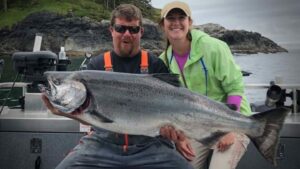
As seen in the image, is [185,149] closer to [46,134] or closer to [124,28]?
[124,28]

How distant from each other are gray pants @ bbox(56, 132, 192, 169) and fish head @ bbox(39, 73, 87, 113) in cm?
75

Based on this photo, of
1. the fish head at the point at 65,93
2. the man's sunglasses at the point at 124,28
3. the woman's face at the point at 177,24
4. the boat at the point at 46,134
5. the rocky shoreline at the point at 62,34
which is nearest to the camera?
the fish head at the point at 65,93

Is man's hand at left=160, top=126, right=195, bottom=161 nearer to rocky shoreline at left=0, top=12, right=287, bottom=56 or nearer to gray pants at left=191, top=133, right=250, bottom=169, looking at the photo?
gray pants at left=191, top=133, right=250, bottom=169

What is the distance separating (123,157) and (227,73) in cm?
131

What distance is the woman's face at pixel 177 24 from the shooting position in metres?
5.08

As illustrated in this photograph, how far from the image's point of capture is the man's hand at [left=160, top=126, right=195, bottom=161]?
4250mm

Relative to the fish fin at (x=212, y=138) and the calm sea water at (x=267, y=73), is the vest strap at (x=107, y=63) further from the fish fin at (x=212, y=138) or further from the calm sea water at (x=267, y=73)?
the calm sea water at (x=267, y=73)

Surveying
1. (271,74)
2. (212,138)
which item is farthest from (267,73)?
(212,138)

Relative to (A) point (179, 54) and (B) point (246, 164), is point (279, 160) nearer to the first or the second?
(B) point (246, 164)

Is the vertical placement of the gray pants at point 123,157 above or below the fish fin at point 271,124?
below

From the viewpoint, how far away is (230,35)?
5872 centimetres

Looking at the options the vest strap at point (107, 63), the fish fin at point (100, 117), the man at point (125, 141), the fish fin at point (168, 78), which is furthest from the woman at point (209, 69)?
the fish fin at point (100, 117)

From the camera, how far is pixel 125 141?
15.5ft

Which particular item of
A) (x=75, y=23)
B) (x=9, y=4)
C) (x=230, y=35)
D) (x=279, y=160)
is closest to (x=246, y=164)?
(x=279, y=160)
